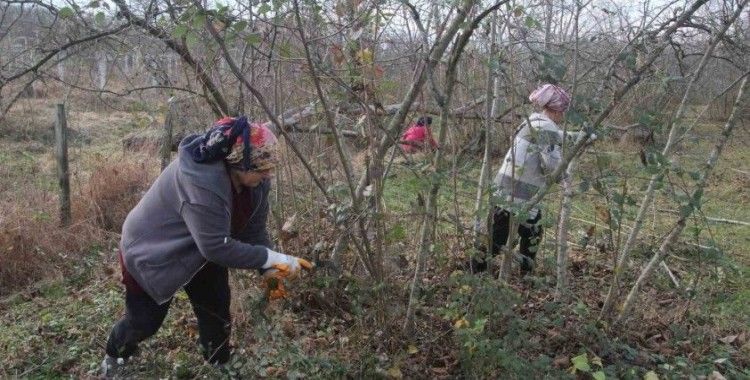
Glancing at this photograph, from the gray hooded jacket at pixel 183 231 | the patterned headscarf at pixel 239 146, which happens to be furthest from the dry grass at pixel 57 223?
the patterned headscarf at pixel 239 146

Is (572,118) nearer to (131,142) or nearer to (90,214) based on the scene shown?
(90,214)

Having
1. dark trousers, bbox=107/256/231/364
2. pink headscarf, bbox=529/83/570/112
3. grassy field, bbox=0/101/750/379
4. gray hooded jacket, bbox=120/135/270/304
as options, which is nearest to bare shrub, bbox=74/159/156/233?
grassy field, bbox=0/101/750/379

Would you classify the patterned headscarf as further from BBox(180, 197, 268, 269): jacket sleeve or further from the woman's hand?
the woman's hand

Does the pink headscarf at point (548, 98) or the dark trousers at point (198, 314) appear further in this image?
the pink headscarf at point (548, 98)

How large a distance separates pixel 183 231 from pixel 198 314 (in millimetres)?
527

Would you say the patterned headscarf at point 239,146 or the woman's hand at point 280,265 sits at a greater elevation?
the patterned headscarf at point 239,146

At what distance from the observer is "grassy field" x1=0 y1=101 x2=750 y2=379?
8.95ft

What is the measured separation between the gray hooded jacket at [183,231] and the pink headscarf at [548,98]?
164 cm

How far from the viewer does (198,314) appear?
2887mm

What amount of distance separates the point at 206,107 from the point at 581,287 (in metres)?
2.78

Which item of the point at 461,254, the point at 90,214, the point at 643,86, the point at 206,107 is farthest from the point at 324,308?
the point at 90,214

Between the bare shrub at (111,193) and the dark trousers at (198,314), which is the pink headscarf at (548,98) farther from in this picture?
the bare shrub at (111,193)

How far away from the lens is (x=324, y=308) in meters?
3.39

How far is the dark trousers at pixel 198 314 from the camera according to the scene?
2717 mm
